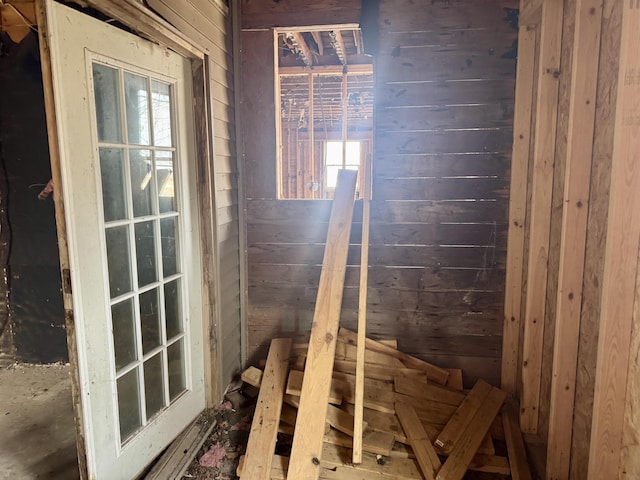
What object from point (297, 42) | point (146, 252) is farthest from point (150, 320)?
point (297, 42)

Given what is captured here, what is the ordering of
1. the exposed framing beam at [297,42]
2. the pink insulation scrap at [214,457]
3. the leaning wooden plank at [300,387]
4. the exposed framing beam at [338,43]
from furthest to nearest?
the exposed framing beam at [338,43] → the exposed framing beam at [297,42] → the leaning wooden plank at [300,387] → the pink insulation scrap at [214,457]

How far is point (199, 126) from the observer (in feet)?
7.18

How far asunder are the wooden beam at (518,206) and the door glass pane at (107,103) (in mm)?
2057

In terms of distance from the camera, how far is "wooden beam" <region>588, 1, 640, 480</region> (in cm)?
127

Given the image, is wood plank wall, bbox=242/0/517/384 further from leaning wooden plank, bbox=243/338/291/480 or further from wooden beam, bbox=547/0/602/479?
wooden beam, bbox=547/0/602/479

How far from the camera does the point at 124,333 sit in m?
1.76

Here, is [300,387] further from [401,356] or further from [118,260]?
[118,260]

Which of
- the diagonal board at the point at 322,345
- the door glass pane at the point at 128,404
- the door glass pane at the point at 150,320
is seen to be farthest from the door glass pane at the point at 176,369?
the diagonal board at the point at 322,345

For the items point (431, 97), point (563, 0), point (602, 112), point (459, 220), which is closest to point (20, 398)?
point (459, 220)

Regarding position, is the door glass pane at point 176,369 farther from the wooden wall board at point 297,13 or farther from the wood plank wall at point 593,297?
the wooden wall board at point 297,13

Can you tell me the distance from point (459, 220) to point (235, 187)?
4.64ft

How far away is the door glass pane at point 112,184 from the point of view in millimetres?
1619

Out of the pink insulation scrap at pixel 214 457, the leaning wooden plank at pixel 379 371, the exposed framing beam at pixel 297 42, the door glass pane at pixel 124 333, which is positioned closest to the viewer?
the door glass pane at pixel 124 333

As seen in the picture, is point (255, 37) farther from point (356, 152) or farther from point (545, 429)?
point (356, 152)
